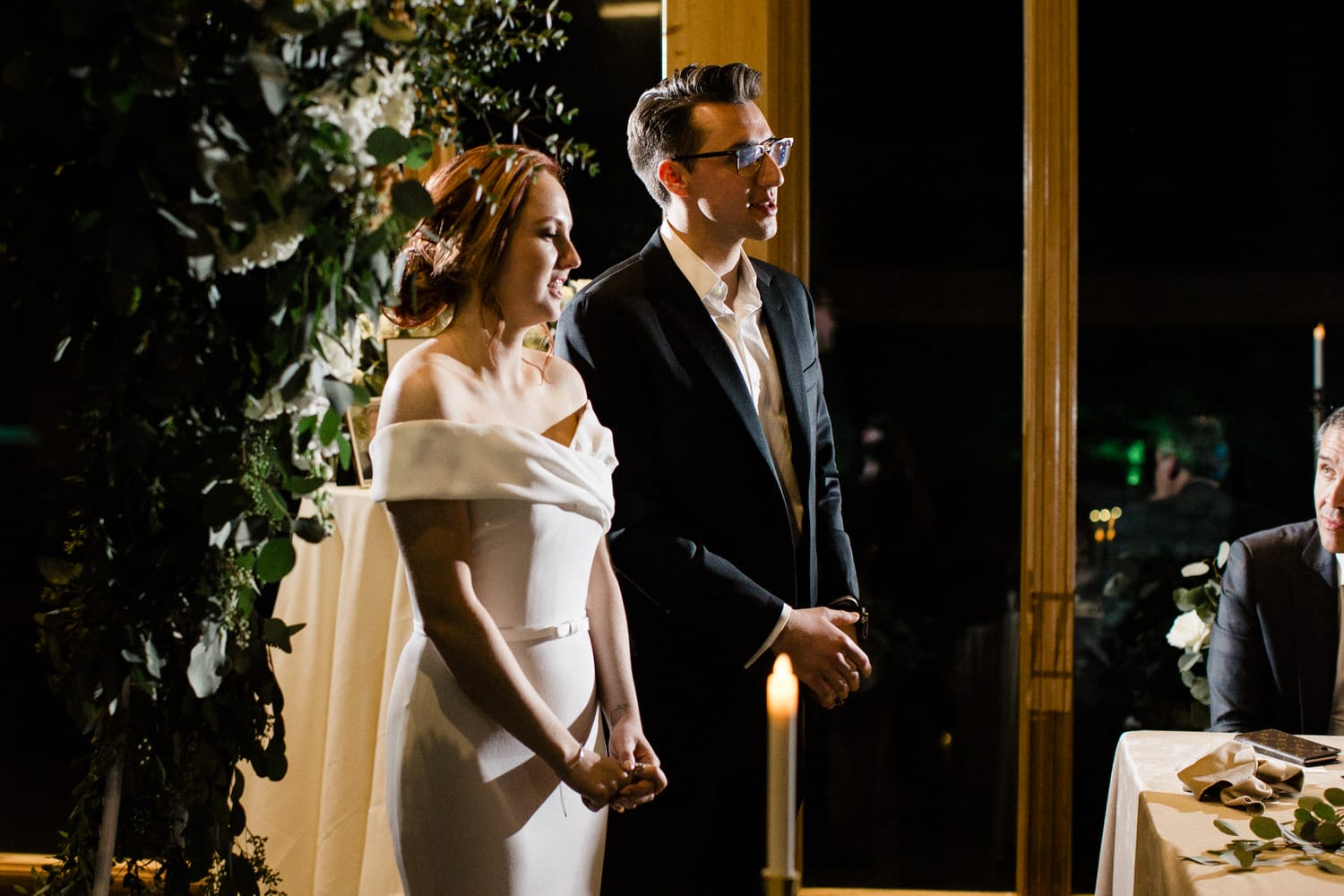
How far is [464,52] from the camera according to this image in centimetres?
109

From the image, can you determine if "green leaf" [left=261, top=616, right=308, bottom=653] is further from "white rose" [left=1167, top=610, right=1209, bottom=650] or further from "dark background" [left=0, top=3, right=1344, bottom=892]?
"white rose" [left=1167, top=610, right=1209, bottom=650]

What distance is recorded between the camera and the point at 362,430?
2.54m

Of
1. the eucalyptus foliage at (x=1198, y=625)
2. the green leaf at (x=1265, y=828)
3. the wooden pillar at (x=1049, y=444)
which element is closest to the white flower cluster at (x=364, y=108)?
the green leaf at (x=1265, y=828)

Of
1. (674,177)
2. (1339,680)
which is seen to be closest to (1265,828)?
(1339,680)

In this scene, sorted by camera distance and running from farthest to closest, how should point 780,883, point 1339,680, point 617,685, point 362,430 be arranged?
1. point 362,430
2. point 1339,680
3. point 617,685
4. point 780,883

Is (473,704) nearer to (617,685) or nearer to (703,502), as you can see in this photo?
(617,685)

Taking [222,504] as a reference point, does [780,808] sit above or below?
below

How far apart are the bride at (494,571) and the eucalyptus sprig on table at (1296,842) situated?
74 cm

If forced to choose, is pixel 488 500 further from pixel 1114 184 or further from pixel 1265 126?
pixel 1265 126

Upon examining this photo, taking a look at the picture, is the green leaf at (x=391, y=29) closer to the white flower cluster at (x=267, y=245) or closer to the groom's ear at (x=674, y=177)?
the white flower cluster at (x=267, y=245)

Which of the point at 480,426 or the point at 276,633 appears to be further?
the point at 480,426

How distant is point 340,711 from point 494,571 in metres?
1.04

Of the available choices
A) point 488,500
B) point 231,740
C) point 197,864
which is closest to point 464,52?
point 488,500

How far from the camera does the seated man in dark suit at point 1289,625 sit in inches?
95.7
